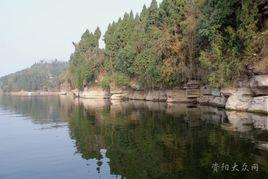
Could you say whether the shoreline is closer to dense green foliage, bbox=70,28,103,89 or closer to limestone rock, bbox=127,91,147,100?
limestone rock, bbox=127,91,147,100

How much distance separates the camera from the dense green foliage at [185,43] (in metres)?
38.4

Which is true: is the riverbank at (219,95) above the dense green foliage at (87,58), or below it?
below

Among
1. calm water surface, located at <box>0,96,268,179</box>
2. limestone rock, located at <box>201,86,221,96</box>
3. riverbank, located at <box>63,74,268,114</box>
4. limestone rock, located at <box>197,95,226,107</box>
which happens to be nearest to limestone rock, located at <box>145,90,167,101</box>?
riverbank, located at <box>63,74,268,114</box>

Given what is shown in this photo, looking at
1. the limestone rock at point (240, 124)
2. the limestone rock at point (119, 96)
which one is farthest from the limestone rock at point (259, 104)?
the limestone rock at point (119, 96)

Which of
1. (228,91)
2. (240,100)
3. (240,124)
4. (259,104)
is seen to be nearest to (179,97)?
(228,91)

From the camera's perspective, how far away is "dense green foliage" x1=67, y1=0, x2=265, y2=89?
38.4m

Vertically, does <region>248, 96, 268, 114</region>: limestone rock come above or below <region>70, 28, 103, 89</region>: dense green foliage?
below

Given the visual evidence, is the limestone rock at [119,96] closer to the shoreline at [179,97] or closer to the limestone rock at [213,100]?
the shoreline at [179,97]

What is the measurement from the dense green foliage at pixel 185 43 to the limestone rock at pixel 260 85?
9.06 feet

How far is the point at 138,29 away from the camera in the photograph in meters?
81.8

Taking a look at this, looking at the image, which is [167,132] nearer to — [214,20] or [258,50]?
[258,50]

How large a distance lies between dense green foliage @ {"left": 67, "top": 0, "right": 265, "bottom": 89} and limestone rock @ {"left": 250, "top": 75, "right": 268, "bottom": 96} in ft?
9.06

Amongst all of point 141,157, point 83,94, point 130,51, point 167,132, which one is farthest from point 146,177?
point 83,94

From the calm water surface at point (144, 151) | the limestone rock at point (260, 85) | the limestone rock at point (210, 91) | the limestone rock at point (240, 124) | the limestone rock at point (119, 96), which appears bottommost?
the calm water surface at point (144, 151)
